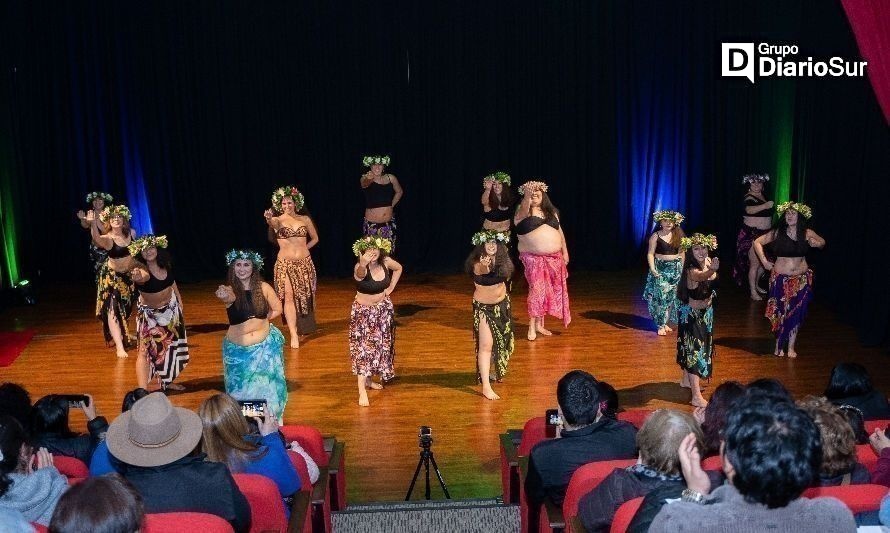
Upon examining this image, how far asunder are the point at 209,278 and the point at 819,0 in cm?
784

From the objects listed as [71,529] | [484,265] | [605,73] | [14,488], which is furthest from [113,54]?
[71,529]

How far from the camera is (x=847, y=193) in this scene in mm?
11008

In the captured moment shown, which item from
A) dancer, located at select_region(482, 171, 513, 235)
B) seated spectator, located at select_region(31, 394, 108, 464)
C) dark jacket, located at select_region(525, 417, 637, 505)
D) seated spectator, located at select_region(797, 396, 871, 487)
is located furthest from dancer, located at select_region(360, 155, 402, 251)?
seated spectator, located at select_region(797, 396, 871, 487)

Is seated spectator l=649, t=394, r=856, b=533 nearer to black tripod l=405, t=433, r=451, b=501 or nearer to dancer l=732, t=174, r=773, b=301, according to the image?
black tripod l=405, t=433, r=451, b=501

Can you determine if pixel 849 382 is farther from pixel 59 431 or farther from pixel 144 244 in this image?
pixel 144 244

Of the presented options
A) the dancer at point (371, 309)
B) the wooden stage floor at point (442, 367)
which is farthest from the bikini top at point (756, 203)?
the dancer at point (371, 309)

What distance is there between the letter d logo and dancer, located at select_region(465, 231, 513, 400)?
17.3 feet

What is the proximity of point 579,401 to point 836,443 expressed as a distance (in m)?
1.22

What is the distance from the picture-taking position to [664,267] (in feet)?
33.1

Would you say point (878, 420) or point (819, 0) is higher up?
point (819, 0)

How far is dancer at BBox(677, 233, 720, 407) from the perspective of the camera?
798 cm

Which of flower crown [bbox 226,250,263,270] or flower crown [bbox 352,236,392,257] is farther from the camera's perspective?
Answer: flower crown [bbox 352,236,392,257]

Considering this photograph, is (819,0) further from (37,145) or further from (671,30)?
(37,145)

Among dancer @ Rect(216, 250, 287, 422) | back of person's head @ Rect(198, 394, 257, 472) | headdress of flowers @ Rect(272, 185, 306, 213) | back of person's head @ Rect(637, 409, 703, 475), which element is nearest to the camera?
back of person's head @ Rect(637, 409, 703, 475)
